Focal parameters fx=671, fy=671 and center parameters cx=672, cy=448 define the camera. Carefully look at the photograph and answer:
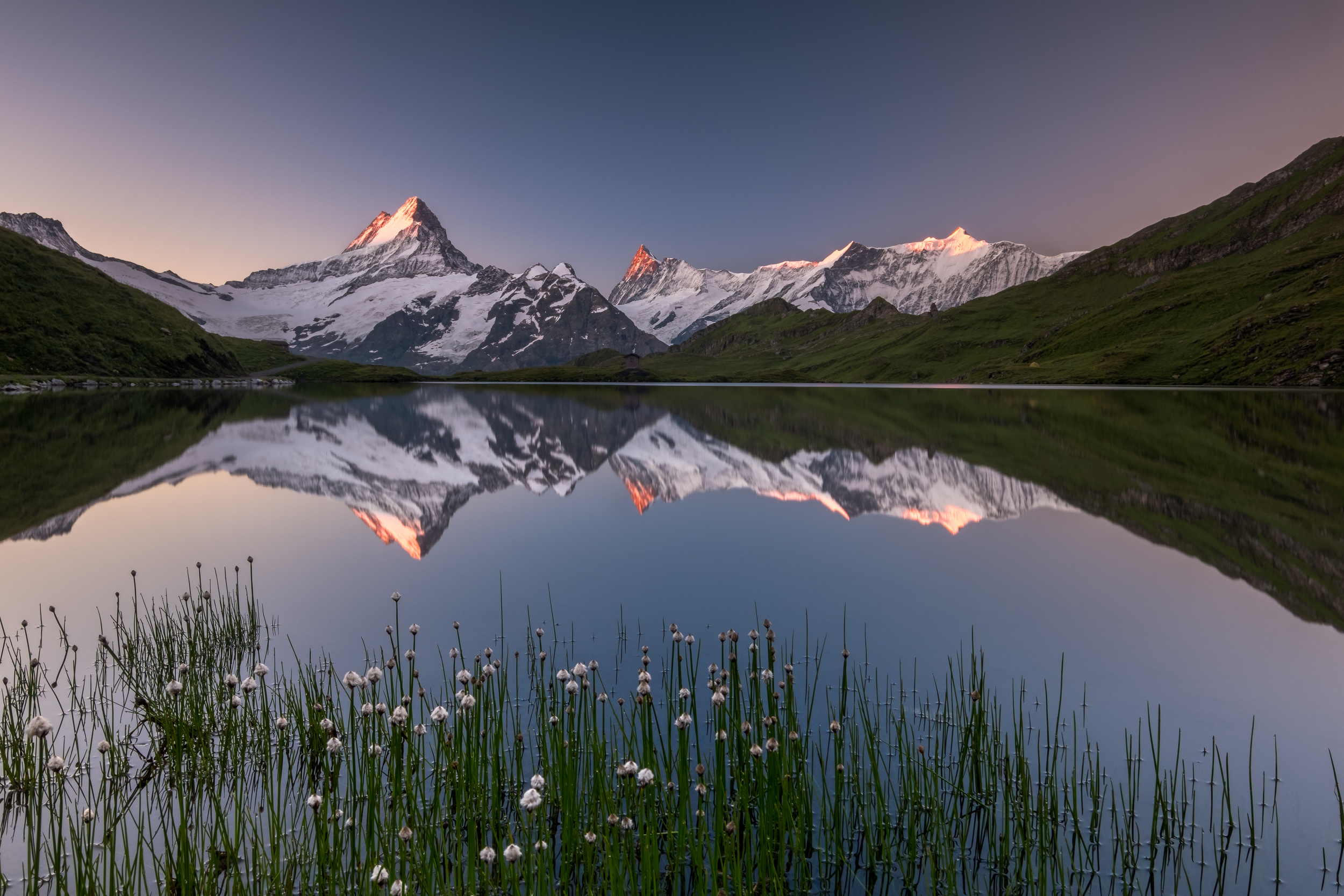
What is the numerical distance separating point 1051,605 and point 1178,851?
8.40 meters

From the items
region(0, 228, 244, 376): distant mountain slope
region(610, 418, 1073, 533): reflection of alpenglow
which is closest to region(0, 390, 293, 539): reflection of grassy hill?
region(610, 418, 1073, 533): reflection of alpenglow

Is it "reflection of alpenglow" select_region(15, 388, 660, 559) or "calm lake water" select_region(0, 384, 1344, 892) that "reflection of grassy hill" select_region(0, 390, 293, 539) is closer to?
"calm lake water" select_region(0, 384, 1344, 892)

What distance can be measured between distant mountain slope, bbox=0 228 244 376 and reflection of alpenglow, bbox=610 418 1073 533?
14594 centimetres

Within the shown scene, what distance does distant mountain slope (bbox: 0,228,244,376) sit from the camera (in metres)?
139

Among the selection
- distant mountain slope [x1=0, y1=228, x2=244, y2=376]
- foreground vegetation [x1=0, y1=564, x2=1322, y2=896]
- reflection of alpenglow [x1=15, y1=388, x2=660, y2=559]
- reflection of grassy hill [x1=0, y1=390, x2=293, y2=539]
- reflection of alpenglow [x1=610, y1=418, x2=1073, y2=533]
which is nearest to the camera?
foreground vegetation [x1=0, y1=564, x2=1322, y2=896]

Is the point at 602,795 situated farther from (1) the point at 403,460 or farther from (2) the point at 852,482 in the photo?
(1) the point at 403,460

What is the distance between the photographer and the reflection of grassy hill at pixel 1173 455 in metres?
17.8

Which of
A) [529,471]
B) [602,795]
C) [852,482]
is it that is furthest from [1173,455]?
[602,795]

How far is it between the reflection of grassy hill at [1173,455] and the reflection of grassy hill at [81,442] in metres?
34.6

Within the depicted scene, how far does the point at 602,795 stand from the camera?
22.2 ft

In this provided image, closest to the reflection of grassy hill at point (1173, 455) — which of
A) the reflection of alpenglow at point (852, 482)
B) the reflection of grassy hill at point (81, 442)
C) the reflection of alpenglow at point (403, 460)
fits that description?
the reflection of alpenglow at point (852, 482)

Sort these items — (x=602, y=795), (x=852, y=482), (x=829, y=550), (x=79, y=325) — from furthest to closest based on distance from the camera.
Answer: (x=79, y=325), (x=852, y=482), (x=829, y=550), (x=602, y=795)

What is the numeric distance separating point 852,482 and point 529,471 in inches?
688

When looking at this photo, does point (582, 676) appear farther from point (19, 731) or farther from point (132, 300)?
point (132, 300)
